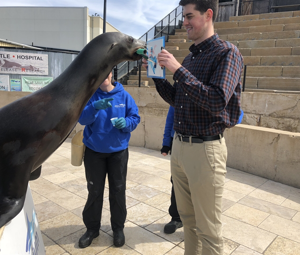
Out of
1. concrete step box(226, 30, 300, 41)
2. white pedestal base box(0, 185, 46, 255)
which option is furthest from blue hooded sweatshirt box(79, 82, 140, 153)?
concrete step box(226, 30, 300, 41)

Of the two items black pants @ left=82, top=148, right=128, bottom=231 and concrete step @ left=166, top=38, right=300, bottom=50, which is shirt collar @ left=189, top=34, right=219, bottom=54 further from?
concrete step @ left=166, top=38, right=300, bottom=50

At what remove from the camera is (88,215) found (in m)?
2.79

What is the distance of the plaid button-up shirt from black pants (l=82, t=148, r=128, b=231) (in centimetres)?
96

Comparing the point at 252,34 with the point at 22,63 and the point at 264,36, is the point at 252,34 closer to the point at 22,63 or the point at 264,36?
Result: the point at 264,36

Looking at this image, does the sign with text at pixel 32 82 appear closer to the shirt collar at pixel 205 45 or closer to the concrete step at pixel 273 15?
the shirt collar at pixel 205 45

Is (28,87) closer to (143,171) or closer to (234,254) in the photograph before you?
(143,171)

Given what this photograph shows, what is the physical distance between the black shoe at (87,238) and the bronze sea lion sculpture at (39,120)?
69.3 inches

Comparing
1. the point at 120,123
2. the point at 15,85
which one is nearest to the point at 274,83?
the point at 120,123

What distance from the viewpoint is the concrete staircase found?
7.42m

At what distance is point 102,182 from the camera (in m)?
2.75

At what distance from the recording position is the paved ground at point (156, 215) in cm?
281

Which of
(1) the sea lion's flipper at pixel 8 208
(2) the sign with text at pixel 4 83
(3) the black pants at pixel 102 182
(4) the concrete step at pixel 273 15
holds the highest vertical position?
(4) the concrete step at pixel 273 15

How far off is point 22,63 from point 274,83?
7.82m

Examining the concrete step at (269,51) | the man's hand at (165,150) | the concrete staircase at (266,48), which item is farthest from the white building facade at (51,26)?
the man's hand at (165,150)
